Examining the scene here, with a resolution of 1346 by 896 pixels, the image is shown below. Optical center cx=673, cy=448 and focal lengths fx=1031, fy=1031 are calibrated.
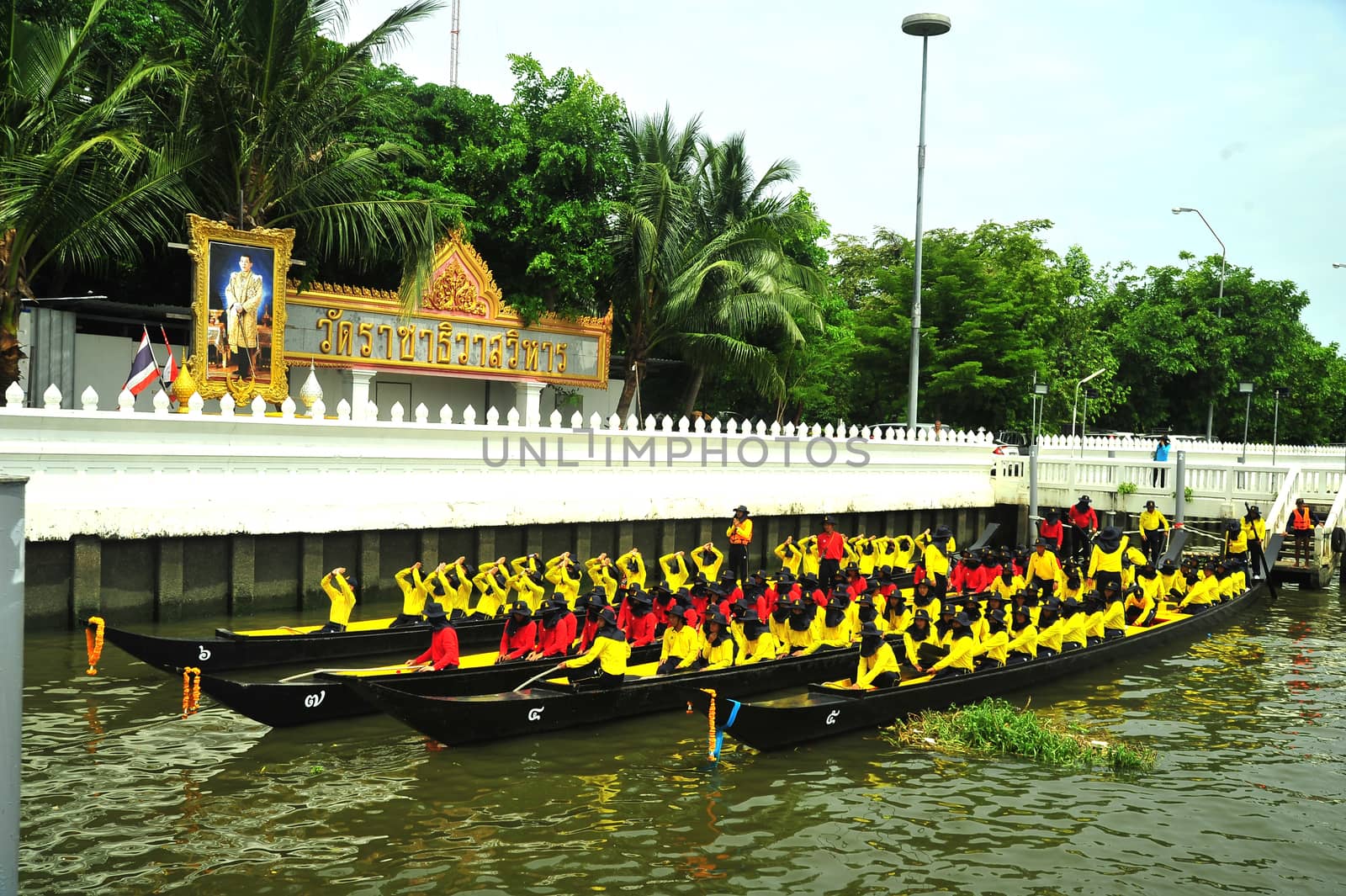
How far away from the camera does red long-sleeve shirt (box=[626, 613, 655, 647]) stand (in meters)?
13.9

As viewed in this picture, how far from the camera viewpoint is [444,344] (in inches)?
932

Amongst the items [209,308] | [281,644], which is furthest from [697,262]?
[281,644]

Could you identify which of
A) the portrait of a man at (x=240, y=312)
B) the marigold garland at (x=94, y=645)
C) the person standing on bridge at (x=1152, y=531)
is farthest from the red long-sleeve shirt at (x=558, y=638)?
the person standing on bridge at (x=1152, y=531)

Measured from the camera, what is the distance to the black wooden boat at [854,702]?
1080 cm

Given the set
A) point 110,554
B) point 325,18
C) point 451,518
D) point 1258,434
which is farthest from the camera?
point 1258,434

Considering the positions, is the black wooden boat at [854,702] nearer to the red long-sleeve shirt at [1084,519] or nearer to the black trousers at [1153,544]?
the red long-sleeve shirt at [1084,519]

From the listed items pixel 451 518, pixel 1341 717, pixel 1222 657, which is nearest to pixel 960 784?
pixel 1341 717

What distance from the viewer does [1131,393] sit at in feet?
149

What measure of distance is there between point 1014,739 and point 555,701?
16.9 feet

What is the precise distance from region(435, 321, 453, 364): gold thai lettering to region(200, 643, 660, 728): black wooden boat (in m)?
12.3

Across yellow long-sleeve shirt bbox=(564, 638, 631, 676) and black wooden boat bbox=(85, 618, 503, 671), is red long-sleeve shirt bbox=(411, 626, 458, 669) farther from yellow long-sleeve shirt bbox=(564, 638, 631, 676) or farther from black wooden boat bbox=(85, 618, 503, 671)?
black wooden boat bbox=(85, 618, 503, 671)

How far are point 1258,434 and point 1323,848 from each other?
158ft

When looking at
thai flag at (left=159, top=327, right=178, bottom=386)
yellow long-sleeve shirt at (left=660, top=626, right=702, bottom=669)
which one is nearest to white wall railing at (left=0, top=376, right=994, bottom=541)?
thai flag at (left=159, top=327, right=178, bottom=386)

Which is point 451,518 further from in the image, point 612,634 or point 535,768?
point 535,768
